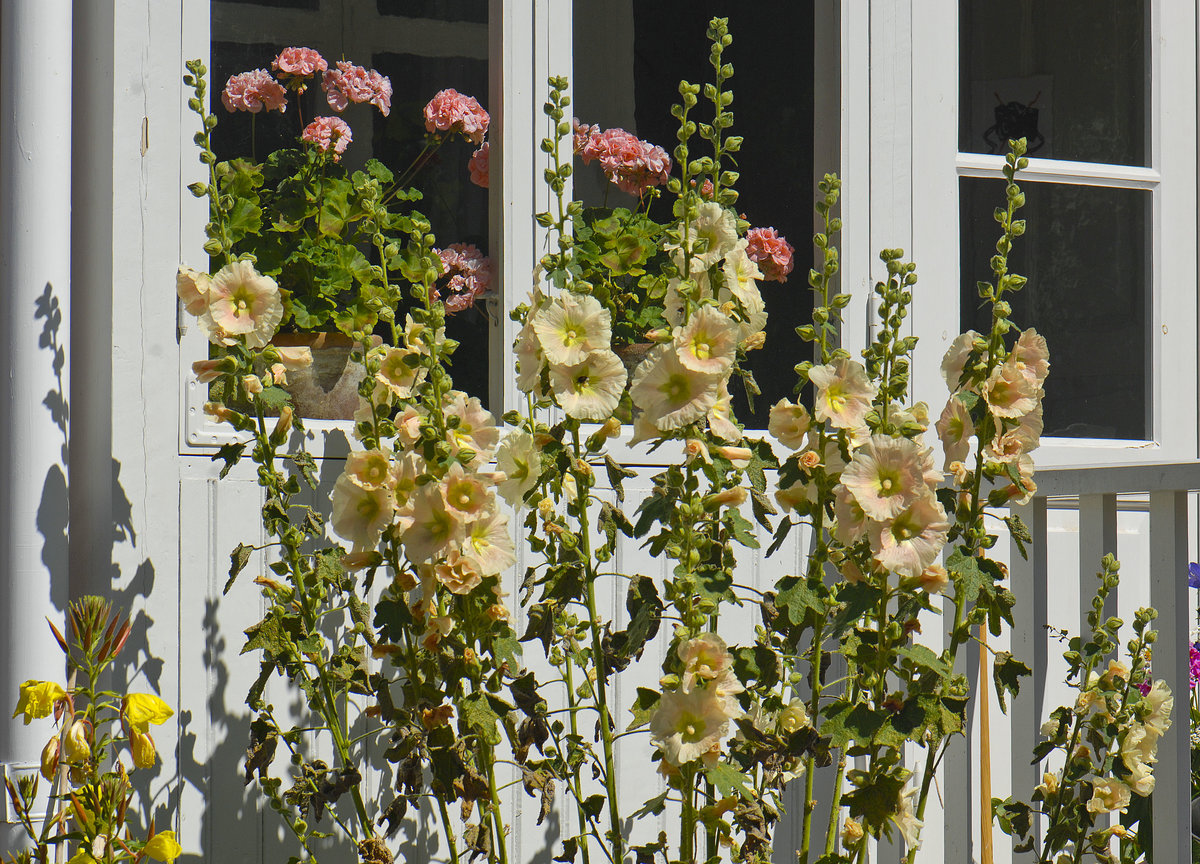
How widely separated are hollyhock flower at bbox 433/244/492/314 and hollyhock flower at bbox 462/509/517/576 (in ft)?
2.73

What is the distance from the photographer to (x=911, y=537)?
1511 mm

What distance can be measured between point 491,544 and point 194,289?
1.82ft

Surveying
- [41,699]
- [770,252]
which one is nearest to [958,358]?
[770,252]

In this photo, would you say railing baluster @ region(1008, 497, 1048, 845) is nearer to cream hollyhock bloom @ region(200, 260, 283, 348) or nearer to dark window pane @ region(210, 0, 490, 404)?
dark window pane @ region(210, 0, 490, 404)

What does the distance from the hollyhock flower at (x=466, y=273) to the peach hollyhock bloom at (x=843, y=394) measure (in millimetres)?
945

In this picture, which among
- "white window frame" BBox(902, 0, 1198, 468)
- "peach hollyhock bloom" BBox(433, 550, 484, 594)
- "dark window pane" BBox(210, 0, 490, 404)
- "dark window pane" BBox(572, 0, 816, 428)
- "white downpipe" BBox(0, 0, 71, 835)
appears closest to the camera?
"peach hollyhock bloom" BBox(433, 550, 484, 594)

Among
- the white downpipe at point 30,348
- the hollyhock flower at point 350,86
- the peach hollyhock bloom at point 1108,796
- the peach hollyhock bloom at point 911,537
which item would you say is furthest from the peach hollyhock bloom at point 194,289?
the peach hollyhock bloom at point 1108,796

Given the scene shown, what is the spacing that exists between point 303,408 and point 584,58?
3.86ft

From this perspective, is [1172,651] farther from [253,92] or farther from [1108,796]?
[253,92]

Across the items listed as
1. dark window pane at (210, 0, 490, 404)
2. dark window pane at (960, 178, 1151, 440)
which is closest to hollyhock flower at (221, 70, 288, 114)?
dark window pane at (210, 0, 490, 404)

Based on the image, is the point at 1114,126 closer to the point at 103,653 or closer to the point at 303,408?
the point at 303,408

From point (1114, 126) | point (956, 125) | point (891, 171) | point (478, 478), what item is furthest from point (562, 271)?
point (1114, 126)

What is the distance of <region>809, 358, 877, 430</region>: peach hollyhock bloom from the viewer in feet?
5.11

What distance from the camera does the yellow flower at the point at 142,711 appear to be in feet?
5.21
